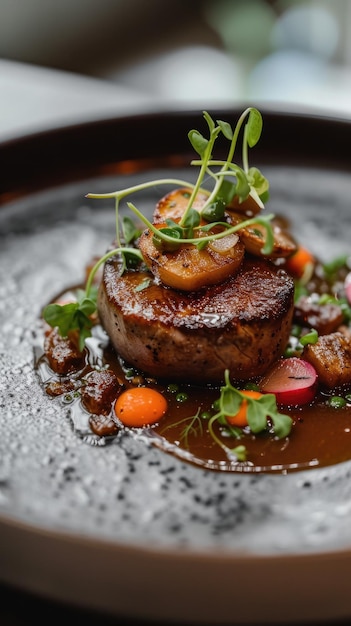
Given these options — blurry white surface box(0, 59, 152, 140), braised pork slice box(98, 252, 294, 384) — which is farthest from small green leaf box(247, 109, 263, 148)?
blurry white surface box(0, 59, 152, 140)

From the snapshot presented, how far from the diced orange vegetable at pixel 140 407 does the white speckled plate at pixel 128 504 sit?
10 centimetres

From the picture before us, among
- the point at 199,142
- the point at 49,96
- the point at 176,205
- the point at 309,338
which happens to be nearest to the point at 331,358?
the point at 309,338

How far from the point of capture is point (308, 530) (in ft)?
9.70

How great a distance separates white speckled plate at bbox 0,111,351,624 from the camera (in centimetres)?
251

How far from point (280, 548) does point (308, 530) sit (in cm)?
20

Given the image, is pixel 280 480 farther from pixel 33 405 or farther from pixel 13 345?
pixel 13 345

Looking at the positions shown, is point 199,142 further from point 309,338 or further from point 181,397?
point 181,397

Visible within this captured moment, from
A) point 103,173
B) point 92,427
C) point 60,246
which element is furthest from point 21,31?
point 92,427

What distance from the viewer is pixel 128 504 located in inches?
121

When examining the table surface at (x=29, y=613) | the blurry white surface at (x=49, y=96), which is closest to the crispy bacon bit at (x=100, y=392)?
the table surface at (x=29, y=613)

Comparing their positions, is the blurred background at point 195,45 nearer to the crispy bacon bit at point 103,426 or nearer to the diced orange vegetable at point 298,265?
the diced orange vegetable at point 298,265

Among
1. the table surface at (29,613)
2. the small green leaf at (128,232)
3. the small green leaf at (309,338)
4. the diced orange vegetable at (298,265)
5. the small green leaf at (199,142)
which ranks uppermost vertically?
the small green leaf at (199,142)

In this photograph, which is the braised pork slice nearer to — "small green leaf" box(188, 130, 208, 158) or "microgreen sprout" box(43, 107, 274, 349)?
"microgreen sprout" box(43, 107, 274, 349)

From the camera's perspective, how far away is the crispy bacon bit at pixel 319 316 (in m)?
4.09
